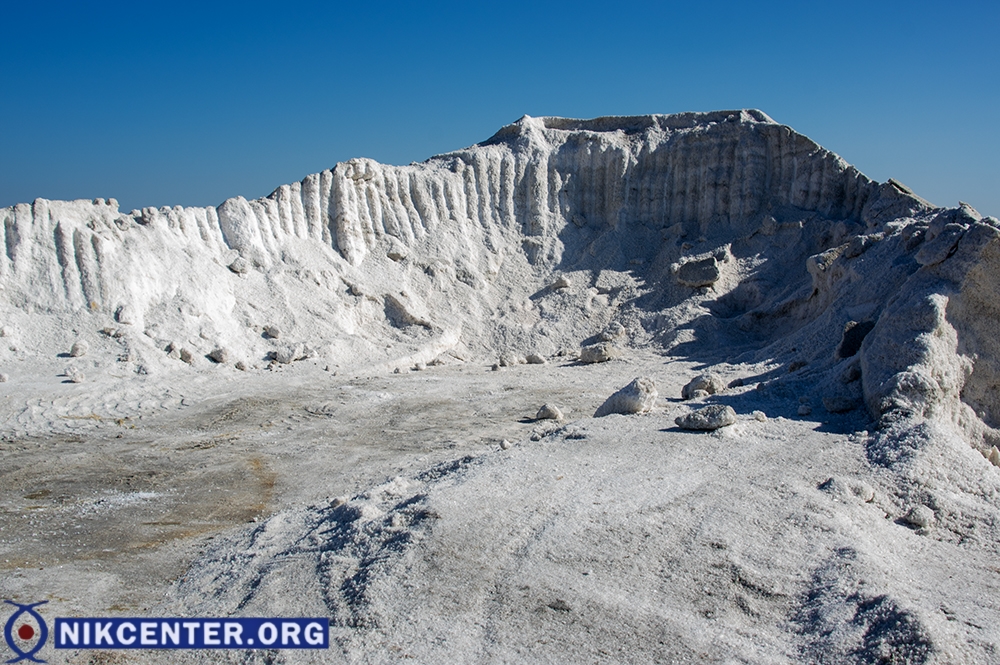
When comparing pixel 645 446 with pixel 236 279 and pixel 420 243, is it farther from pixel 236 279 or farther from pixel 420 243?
pixel 420 243

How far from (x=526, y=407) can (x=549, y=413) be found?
3.12ft

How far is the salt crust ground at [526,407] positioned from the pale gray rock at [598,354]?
1.08ft

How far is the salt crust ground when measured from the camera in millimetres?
4875

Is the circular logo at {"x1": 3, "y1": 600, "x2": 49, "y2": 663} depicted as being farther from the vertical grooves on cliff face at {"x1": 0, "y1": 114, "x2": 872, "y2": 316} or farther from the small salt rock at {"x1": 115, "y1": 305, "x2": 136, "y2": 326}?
the vertical grooves on cliff face at {"x1": 0, "y1": 114, "x2": 872, "y2": 316}

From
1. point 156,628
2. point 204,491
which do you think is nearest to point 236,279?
point 204,491

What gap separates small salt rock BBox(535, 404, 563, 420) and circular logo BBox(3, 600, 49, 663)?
6381 mm

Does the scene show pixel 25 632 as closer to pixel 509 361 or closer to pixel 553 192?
pixel 509 361

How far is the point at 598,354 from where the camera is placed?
50.4ft

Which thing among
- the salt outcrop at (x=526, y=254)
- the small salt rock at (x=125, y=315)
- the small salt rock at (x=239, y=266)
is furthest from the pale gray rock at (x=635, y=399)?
the small salt rock at (x=239, y=266)

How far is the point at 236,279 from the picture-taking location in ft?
50.9

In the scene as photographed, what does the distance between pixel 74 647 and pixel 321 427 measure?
5.90 meters

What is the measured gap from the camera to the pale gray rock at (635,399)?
8.84 metres

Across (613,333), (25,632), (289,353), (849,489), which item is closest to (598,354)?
(613,333)

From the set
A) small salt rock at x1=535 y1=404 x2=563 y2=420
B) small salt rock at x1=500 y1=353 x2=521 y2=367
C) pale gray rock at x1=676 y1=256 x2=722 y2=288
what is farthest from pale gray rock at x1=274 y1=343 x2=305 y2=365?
pale gray rock at x1=676 y1=256 x2=722 y2=288
